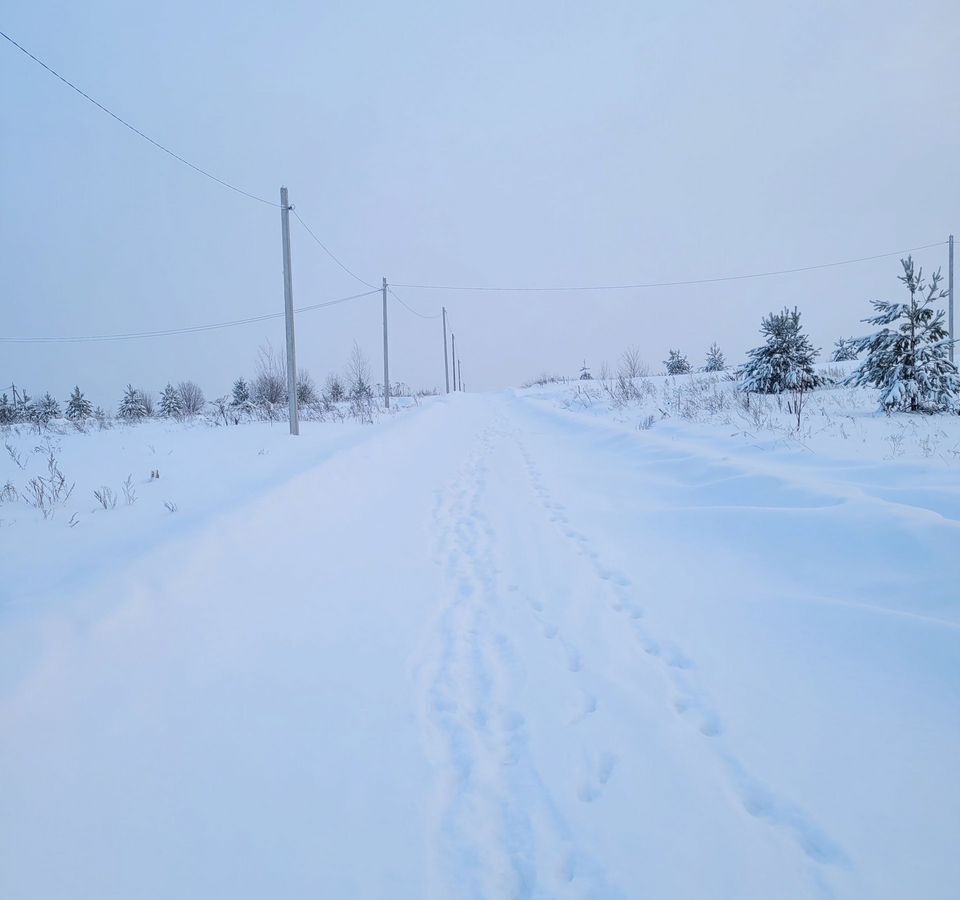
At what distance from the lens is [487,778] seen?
A: 1.99m

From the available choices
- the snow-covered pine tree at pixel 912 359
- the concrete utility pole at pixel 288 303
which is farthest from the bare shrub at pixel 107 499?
the snow-covered pine tree at pixel 912 359

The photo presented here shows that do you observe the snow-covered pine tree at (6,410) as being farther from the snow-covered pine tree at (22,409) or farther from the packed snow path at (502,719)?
the packed snow path at (502,719)

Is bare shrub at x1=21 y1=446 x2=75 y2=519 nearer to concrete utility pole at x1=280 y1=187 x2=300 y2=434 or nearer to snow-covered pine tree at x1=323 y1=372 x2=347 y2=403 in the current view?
concrete utility pole at x1=280 y1=187 x2=300 y2=434

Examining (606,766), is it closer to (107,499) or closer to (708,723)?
(708,723)

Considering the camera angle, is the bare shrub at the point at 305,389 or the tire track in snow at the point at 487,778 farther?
the bare shrub at the point at 305,389

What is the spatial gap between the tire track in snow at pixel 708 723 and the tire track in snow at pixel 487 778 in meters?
0.46

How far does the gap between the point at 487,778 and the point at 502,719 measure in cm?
34

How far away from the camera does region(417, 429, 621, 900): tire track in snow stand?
62.9 inches

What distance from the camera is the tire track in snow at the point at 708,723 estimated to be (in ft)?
5.40

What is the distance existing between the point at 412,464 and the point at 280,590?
5.49 metres

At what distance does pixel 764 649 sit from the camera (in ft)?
9.06

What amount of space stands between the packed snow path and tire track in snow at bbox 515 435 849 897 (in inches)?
0.5

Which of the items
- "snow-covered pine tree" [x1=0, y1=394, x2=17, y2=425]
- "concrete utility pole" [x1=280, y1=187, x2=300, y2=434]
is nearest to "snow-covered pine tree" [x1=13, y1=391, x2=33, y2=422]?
"snow-covered pine tree" [x1=0, y1=394, x2=17, y2=425]

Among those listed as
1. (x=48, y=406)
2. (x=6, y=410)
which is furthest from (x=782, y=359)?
(x=48, y=406)
